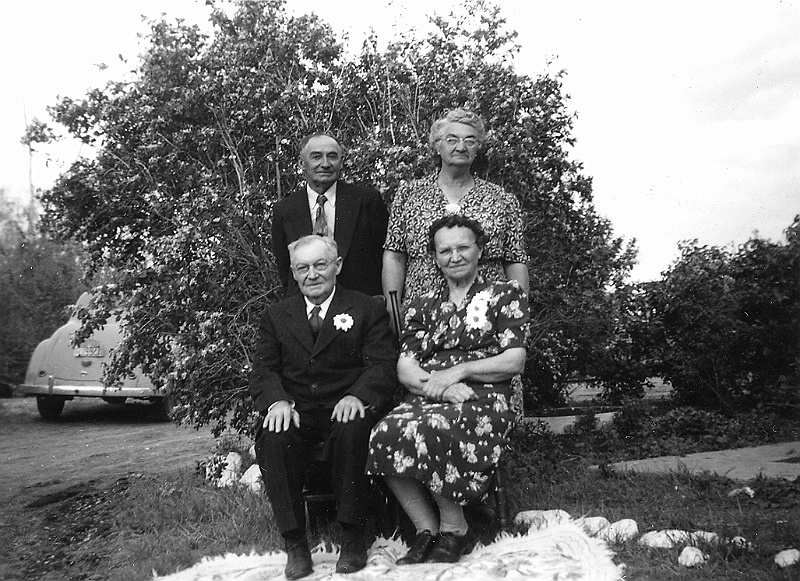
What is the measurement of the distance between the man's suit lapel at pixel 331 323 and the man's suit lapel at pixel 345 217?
0.44 metres

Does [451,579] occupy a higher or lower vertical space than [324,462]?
lower

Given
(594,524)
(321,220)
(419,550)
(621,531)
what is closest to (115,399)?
(321,220)

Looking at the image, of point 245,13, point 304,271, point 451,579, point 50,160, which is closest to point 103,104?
point 50,160

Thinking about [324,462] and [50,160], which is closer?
[324,462]

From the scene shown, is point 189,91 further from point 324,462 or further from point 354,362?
point 324,462

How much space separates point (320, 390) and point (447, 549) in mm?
802

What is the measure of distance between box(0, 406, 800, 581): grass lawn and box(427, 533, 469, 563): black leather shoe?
540mm

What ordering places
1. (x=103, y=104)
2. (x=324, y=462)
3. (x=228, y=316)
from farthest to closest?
(x=103, y=104)
(x=228, y=316)
(x=324, y=462)

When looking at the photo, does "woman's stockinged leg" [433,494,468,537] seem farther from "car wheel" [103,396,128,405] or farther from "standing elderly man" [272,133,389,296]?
"car wheel" [103,396,128,405]

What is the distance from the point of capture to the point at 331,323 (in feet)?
10.4

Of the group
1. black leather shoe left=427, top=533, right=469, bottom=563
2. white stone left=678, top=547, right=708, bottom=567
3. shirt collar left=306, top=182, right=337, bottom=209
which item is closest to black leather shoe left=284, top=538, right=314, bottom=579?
black leather shoe left=427, top=533, right=469, bottom=563

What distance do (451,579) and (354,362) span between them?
958 millimetres

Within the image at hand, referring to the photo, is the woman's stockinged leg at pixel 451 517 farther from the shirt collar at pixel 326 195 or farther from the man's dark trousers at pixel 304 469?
the shirt collar at pixel 326 195

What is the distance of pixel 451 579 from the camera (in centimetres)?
266
